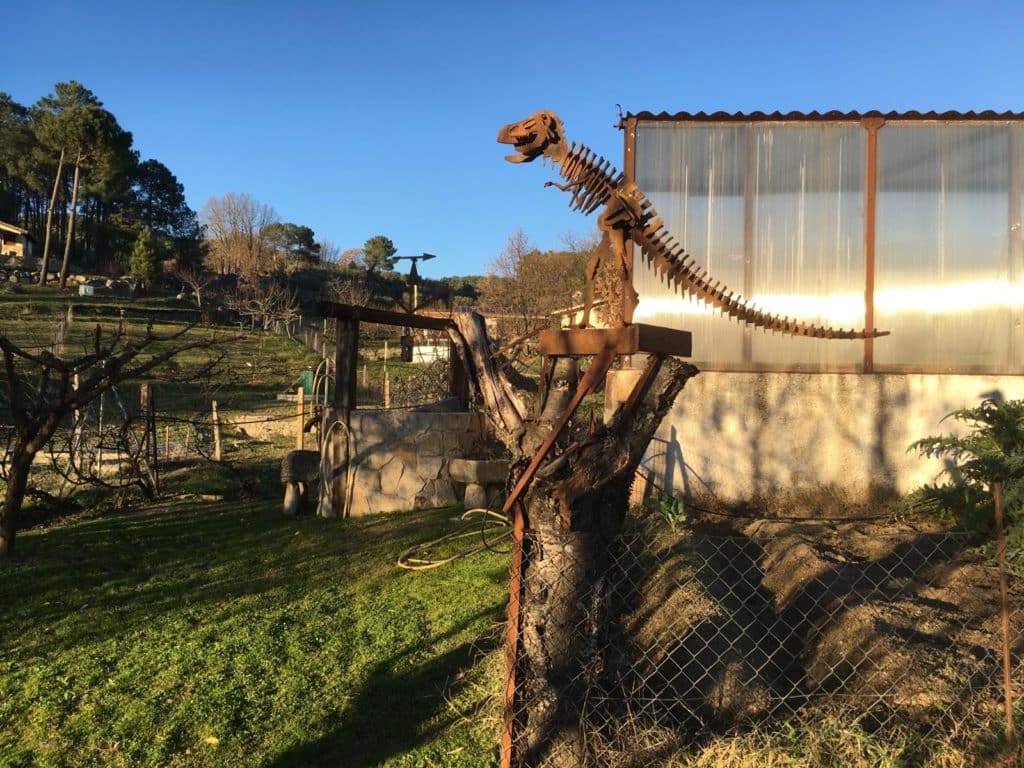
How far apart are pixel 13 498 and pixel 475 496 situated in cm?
438

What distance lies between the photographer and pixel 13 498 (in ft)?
21.2

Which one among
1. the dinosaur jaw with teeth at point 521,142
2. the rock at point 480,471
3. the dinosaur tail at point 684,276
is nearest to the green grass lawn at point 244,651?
the rock at point 480,471

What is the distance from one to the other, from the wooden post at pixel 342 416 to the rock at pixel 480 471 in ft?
4.10

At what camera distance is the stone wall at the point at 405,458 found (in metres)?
8.43

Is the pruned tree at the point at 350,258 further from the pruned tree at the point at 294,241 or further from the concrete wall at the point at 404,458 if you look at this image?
the concrete wall at the point at 404,458

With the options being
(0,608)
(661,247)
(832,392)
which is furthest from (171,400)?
(661,247)

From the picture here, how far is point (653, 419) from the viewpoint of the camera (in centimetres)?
365

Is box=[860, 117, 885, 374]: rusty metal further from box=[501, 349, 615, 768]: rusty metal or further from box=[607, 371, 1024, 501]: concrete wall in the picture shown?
box=[501, 349, 615, 768]: rusty metal

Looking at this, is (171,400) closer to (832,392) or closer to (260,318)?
(832,392)

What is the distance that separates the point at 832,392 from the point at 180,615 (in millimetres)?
7079

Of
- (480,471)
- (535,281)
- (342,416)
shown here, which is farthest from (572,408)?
(535,281)

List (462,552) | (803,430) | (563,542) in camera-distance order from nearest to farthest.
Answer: (563,542), (462,552), (803,430)

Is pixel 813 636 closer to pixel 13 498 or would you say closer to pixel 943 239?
pixel 943 239

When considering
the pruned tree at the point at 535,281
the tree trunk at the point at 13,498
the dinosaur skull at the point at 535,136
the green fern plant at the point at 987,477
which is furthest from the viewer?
the pruned tree at the point at 535,281
